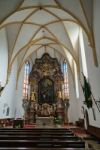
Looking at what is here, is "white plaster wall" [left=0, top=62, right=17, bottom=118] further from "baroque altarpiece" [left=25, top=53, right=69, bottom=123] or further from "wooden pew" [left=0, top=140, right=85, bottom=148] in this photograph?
"wooden pew" [left=0, top=140, right=85, bottom=148]

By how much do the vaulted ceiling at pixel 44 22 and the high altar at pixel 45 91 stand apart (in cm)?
284

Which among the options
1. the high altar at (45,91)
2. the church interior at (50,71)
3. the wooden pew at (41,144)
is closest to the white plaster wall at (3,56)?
the church interior at (50,71)

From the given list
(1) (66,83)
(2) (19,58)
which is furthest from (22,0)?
(1) (66,83)

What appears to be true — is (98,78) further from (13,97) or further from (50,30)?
(13,97)

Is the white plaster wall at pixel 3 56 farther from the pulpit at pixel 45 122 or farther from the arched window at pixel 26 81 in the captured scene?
the arched window at pixel 26 81

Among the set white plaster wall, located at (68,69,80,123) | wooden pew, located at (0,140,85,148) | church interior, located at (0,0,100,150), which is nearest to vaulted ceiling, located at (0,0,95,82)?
church interior, located at (0,0,100,150)

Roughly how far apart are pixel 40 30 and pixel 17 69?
6.20 meters

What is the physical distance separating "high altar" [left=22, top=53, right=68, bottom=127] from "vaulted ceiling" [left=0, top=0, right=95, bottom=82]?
2.84 meters

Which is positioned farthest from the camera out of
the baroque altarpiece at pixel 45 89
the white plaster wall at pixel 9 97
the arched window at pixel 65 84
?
the arched window at pixel 65 84

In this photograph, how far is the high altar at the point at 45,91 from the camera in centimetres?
2127

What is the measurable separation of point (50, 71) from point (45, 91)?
122 inches

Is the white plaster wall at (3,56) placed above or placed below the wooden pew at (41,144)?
above

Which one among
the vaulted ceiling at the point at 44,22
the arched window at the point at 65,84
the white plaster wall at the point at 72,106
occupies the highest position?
the vaulted ceiling at the point at 44,22

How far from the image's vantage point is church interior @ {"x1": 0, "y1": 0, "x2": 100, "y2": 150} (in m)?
11.2
